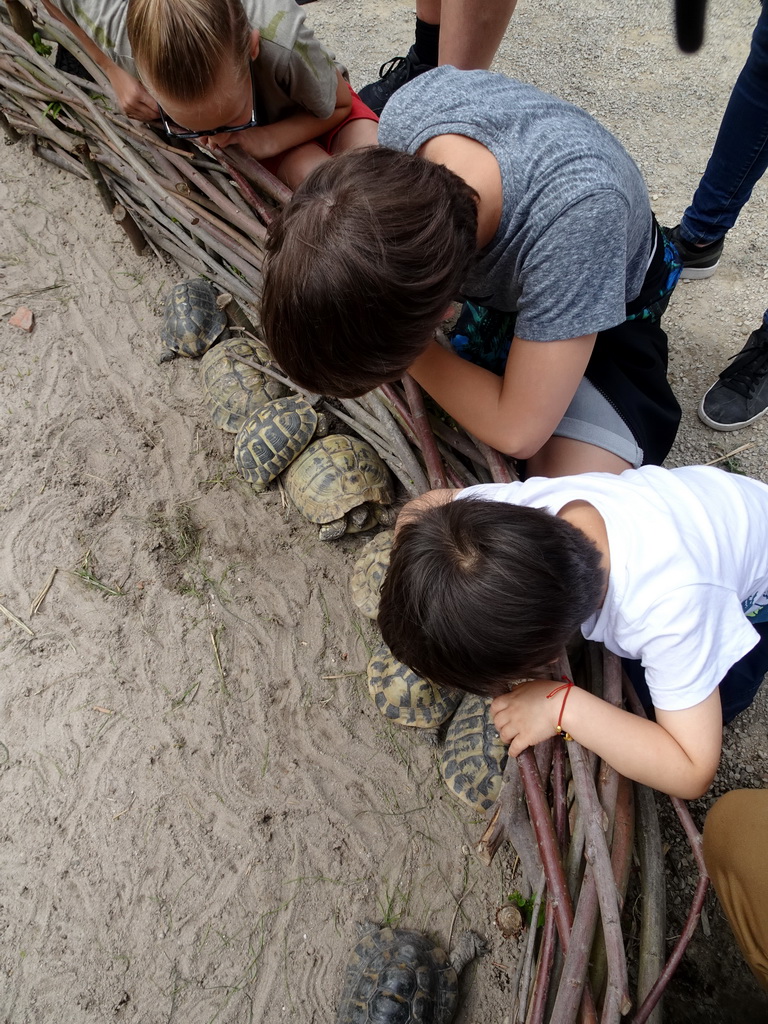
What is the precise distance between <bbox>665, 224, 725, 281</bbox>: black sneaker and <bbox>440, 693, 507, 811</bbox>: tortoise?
2.08 metres

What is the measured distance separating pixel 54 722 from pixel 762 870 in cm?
218

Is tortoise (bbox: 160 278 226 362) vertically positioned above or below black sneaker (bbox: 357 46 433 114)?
below

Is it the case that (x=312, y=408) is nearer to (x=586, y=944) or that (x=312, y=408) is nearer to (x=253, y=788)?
(x=253, y=788)

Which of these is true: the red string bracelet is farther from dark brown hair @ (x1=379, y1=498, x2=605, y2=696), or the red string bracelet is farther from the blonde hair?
the blonde hair

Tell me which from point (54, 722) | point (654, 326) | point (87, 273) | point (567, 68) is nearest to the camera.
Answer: point (654, 326)

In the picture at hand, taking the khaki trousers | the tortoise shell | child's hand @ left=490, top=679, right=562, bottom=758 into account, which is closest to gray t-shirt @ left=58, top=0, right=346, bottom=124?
the tortoise shell

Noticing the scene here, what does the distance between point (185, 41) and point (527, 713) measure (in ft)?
6.04

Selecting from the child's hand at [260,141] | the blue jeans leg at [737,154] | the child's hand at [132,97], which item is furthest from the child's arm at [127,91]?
the blue jeans leg at [737,154]

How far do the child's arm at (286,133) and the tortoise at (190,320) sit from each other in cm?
90

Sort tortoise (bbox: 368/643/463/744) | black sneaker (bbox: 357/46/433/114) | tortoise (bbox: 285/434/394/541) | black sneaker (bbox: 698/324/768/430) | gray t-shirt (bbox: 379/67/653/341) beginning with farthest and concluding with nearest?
black sneaker (bbox: 357/46/433/114) < black sneaker (bbox: 698/324/768/430) < tortoise (bbox: 285/434/394/541) < tortoise (bbox: 368/643/463/744) < gray t-shirt (bbox: 379/67/653/341)

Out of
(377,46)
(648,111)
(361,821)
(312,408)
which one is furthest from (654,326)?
(377,46)

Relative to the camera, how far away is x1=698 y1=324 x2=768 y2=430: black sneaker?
8.43 feet

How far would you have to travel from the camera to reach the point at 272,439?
257 cm

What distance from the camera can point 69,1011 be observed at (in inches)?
76.0
